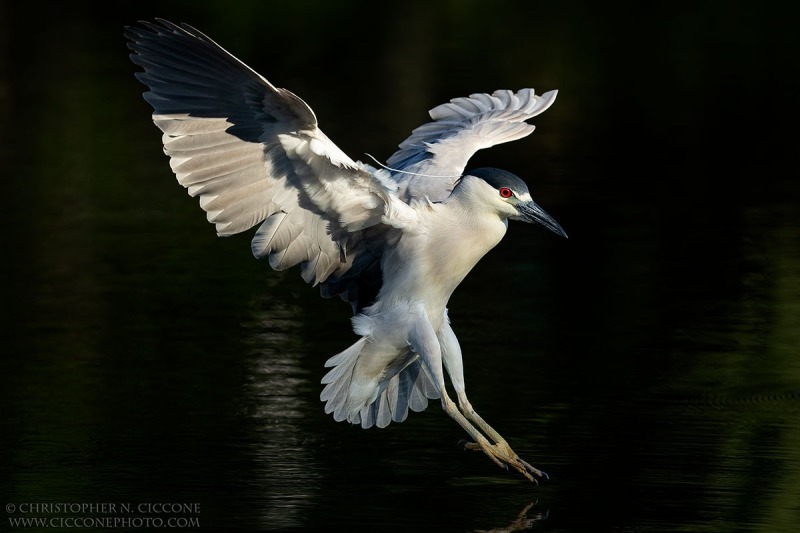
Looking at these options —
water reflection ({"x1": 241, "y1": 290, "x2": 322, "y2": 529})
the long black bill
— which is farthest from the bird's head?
water reflection ({"x1": 241, "y1": 290, "x2": 322, "y2": 529})

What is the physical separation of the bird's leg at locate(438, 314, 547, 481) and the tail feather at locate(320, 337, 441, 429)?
0.42 feet

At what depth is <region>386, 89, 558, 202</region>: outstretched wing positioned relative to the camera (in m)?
7.94

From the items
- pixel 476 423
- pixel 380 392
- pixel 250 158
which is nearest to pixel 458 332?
pixel 380 392

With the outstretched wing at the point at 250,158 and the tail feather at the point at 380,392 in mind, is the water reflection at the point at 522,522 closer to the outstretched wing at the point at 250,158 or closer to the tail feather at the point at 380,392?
the tail feather at the point at 380,392

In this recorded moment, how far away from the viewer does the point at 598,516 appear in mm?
6609

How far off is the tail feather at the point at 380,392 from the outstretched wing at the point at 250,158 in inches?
20.9

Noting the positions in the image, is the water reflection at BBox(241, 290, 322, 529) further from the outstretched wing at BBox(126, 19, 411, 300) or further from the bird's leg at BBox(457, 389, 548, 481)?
the outstretched wing at BBox(126, 19, 411, 300)

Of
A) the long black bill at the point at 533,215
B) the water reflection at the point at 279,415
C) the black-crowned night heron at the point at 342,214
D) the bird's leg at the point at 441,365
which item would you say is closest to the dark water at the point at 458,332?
the water reflection at the point at 279,415

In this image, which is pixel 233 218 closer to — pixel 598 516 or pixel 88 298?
pixel 598 516

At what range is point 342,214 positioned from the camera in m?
7.09

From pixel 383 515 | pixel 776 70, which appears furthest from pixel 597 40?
pixel 383 515

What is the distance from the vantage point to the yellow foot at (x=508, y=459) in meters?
6.95

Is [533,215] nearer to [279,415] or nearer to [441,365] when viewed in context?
[441,365]

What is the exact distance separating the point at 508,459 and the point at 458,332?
2.76 m
